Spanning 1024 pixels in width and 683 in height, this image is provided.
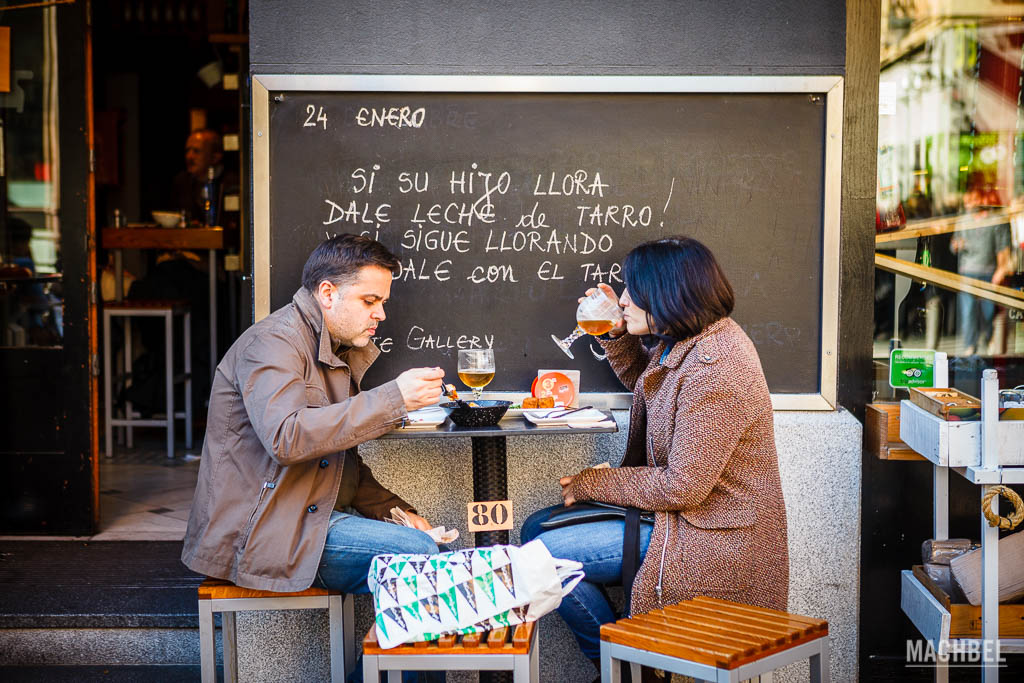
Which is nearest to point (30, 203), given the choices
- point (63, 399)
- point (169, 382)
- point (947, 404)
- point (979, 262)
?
point (63, 399)

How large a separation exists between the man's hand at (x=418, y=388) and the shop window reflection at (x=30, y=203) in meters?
2.33

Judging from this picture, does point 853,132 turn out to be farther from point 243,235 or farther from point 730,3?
point 243,235

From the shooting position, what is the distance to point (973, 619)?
2.82m

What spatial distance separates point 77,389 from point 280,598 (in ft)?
6.51

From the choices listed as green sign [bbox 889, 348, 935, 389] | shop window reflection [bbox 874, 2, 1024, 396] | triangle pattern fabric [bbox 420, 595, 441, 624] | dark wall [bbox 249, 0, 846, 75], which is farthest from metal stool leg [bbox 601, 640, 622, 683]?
dark wall [bbox 249, 0, 846, 75]

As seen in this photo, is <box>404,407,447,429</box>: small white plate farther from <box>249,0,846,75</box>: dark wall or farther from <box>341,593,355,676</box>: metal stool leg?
<box>249,0,846,75</box>: dark wall

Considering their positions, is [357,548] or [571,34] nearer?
[357,548]

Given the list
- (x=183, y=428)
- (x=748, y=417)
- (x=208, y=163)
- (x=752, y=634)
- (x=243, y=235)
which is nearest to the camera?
(x=752, y=634)

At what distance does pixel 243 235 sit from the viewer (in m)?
5.68

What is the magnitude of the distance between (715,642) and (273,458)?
126 cm

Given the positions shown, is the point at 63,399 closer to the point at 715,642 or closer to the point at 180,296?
the point at 180,296

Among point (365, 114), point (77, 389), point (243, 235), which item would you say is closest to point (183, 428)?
point (243, 235)

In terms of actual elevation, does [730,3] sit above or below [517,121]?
above

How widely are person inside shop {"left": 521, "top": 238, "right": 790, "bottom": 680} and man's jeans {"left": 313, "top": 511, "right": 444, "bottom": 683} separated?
16.6 inches
